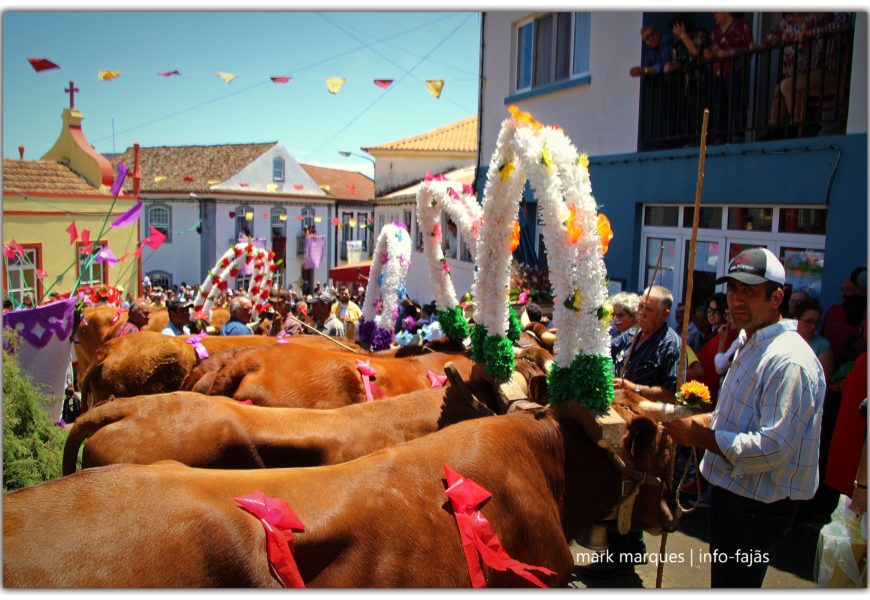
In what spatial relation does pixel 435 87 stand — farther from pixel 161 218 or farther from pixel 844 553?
pixel 161 218

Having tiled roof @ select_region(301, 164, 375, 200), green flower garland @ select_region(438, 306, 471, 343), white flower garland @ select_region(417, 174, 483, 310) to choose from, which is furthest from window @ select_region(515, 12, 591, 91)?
tiled roof @ select_region(301, 164, 375, 200)

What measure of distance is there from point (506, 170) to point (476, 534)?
2.22 m

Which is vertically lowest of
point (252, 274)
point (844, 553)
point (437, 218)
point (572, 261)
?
point (844, 553)

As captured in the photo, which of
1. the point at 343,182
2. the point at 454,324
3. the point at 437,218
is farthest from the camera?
the point at 343,182

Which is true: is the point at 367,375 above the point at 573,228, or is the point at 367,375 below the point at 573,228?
below

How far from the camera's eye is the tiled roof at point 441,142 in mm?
30656

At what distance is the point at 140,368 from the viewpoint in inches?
187

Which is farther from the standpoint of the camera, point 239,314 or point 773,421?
point 239,314

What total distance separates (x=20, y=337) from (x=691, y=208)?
7.14m

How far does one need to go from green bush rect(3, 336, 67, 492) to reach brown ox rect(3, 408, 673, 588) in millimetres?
1350

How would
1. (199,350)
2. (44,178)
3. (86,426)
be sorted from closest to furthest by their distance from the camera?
(86,426), (199,350), (44,178)

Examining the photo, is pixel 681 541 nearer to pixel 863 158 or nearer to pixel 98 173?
pixel 863 158

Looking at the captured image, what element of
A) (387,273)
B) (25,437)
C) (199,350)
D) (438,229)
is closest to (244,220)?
(387,273)

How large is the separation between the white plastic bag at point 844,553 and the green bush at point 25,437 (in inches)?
159
